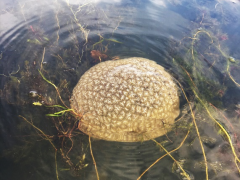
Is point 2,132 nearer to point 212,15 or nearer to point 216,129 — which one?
point 216,129

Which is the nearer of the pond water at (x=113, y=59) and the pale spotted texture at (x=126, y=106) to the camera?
the pond water at (x=113, y=59)

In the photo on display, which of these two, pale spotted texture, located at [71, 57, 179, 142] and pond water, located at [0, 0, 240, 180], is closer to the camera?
pond water, located at [0, 0, 240, 180]

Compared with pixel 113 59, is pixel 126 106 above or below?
below

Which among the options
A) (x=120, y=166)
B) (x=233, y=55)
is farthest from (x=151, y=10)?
(x=120, y=166)

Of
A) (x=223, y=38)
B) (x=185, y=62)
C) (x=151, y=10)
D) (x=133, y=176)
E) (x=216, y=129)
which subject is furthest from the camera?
(x=151, y=10)

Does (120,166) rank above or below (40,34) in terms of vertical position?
below
